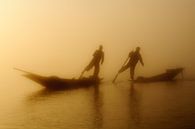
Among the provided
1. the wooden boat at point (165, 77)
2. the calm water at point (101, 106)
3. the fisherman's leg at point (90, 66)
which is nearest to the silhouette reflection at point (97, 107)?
the calm water at point (101, 106)

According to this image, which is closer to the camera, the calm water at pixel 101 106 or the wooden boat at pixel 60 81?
the calm water at pixel 101 106

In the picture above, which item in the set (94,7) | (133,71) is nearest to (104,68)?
(133,71)

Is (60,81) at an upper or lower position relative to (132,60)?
lower

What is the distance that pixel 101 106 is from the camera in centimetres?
244

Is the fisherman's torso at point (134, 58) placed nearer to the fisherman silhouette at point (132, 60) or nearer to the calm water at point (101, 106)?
the fisherman silhouette at point (132, 60)

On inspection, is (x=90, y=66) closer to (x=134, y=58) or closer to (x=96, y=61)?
(x=96, y=61)

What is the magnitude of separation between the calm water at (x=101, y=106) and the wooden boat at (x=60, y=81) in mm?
32

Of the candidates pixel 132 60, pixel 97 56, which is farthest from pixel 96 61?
pixel 132 60

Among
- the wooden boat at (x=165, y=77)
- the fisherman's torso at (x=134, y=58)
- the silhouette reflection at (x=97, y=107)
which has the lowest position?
the silhouette reflection at (x=97, y=107)

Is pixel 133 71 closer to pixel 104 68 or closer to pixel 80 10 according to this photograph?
pixel 104 68

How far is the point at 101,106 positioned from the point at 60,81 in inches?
10.8

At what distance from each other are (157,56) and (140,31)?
0.18 metres

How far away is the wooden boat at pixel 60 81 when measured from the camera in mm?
2445

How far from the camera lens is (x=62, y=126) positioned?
2283mm
